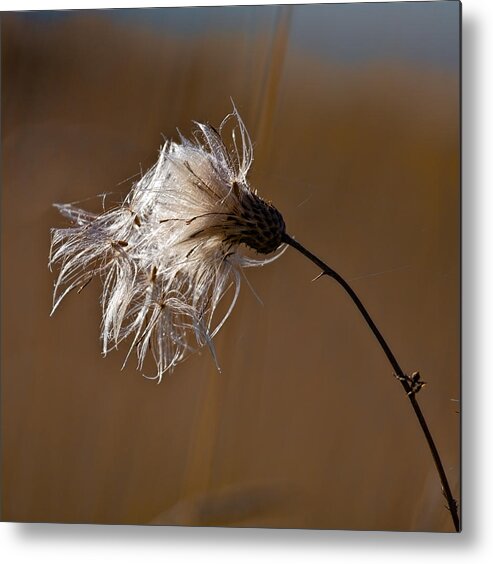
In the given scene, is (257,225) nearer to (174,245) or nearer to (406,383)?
(174,245)

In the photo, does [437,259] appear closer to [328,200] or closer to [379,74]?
[328,200]

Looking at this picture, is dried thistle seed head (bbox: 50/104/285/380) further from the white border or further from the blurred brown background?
the white border

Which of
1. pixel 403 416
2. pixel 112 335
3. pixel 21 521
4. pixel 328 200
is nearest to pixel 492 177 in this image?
pixel 328 200

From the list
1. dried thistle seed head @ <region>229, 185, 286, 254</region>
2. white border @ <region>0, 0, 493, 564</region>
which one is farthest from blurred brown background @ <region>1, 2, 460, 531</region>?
dried thistle seed head @ <region>229, 185, 286, 254</region>

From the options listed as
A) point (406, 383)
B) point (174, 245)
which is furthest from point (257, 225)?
point (406, 383)

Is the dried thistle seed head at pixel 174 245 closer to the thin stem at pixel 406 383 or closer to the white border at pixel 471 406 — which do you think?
the thin stem at pixel 406 383

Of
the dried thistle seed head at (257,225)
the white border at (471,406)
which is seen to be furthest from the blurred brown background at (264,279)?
the dried thistle seed head at (257,225)
